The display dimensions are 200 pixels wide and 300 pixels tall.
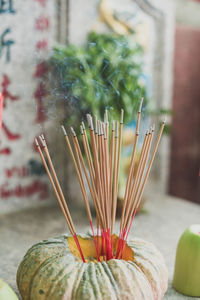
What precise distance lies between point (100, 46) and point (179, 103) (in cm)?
170

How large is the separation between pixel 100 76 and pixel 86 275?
1967 mm

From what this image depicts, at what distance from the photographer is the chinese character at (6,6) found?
2.85 metres

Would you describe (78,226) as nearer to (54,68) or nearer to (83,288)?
(54,68)

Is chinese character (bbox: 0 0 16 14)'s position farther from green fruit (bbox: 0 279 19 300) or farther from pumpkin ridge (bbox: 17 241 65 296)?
green fruit (bbox: 0 279 19 300)

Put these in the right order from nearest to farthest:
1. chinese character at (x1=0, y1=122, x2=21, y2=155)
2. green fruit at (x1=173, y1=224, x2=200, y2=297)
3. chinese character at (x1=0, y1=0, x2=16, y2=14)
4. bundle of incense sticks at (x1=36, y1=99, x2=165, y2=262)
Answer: bundle of incense sticks at (x1=36, y1=99, x2=165, y2=262) → green fruit at (x1=173, y1=224, x2=200, y2=297) → chinese character at (x1=0, y1=0, x2=16, y2=14) → chinese character at (x1=0, y1=122, x2=21, y2=155)

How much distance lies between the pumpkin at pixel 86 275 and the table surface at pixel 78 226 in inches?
26.1

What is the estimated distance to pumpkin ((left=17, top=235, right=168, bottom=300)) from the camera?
1.27 meters

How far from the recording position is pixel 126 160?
12.1 feet

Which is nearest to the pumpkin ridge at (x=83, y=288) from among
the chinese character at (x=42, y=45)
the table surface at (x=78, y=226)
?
the table surface at (x=78, y=226)

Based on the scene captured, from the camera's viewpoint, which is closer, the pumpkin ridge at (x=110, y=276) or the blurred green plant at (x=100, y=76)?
the pumpkin ridge at (x=110, y=276)

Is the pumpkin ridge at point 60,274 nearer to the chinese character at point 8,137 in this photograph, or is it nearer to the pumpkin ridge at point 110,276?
the pumpkin ridge at point 110,276

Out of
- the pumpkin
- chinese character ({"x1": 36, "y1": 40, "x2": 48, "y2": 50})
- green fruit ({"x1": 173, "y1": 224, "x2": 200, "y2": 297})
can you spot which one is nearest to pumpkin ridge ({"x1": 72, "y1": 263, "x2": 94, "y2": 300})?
the pumpkin

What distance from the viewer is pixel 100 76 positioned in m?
2.96

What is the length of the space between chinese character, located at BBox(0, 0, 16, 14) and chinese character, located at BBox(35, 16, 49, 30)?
0.25 meters
